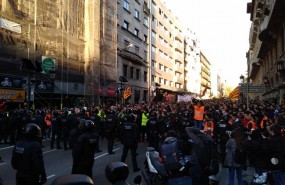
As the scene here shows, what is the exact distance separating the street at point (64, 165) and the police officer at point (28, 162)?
3199mm

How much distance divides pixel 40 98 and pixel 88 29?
11.0m

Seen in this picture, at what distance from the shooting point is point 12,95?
2206 cm

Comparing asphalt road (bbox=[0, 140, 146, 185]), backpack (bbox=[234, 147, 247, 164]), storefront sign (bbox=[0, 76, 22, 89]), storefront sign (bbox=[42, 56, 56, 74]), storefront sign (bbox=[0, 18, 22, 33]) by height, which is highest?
storefront sign (bbox=[0, 18, 22, 33])

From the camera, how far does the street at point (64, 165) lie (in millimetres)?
9062

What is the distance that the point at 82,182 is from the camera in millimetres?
2568

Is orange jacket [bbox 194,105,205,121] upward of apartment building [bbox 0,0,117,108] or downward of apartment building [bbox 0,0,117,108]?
downward

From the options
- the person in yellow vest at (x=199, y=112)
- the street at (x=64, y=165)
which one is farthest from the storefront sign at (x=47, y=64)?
the person in yellow vest at (x=199, y=112)

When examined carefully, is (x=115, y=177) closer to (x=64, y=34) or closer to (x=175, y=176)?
(x=175, y=176)

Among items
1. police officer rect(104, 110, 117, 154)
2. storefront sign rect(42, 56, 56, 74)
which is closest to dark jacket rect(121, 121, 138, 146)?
police officer rect(104, 110, 117, 154)

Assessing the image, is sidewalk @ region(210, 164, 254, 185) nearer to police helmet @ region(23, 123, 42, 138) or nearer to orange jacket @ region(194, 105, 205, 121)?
police helmet @ region(23, 123, 42, 138)

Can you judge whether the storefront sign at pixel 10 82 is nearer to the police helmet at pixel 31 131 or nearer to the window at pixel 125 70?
the police helmet at pixel 31 131

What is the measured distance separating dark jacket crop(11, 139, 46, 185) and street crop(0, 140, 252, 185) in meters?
3.21

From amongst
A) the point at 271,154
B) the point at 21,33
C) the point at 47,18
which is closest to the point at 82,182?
the point at 271,154

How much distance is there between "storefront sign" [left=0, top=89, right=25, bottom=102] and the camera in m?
21.4
